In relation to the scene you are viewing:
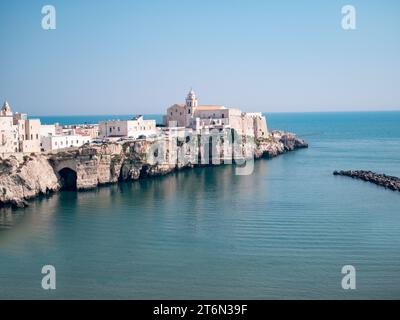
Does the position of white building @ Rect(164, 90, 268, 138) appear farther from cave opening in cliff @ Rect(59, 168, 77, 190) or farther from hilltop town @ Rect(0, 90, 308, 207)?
cave opening in cliff @ Rect(59, 168, 77, 190)

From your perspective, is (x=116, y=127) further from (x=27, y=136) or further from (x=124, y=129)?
(x=27, y=136)

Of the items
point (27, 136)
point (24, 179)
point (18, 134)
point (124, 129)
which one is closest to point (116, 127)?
point (124, 129)

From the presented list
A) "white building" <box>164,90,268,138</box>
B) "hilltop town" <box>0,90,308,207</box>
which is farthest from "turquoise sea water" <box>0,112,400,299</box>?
"white building" <box>164,90,268,138</box>

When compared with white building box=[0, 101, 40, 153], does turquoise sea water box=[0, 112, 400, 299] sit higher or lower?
lower

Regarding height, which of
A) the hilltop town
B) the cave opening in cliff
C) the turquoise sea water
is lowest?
the turquoise sea water

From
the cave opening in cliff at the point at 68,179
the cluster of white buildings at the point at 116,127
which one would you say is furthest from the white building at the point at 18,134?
the cave opening in cliff at the point at 68,179

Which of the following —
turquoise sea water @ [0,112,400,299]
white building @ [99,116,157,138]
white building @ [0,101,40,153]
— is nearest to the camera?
turquoise sea water @ [0,112,400,299]

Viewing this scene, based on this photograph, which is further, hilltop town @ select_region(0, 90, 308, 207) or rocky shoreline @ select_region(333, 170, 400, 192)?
rocky shoreline @ select_region(333, 170, 400, 192)
